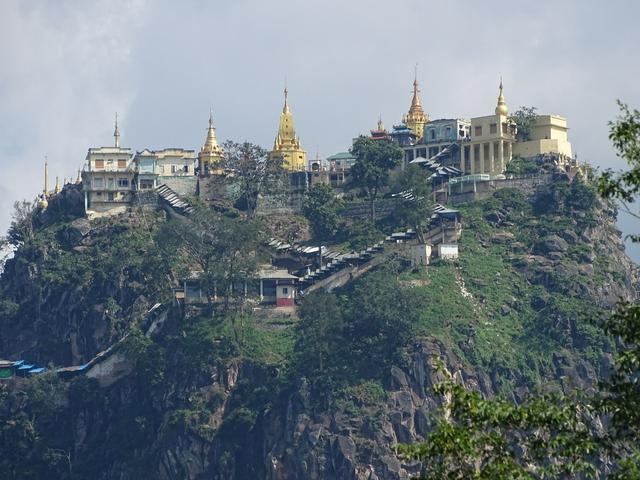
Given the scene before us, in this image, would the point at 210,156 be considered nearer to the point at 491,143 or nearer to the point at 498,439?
the point at 491,143

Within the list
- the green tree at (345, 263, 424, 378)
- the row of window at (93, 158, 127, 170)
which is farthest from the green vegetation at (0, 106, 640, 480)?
the row of window at (93, 158, 127, 170)

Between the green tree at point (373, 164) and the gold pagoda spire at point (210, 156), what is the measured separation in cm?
1060

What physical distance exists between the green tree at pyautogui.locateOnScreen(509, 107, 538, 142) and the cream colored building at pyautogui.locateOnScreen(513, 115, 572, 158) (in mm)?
241

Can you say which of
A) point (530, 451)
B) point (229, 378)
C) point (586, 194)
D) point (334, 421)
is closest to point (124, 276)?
point (229, 378)

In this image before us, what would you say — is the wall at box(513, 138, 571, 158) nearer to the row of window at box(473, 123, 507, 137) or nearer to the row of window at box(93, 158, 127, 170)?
the row of window at box(473, 123, 507, 137)

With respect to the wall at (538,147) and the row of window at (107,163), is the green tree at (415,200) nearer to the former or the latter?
the wall at (538,147)

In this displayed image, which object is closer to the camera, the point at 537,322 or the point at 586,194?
the point at 537,322

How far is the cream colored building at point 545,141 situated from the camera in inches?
4916

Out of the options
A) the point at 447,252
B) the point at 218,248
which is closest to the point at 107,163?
the point at 218,248

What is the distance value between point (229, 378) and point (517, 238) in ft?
68.2

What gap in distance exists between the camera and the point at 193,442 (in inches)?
4318

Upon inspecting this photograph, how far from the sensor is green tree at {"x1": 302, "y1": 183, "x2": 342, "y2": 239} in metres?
124

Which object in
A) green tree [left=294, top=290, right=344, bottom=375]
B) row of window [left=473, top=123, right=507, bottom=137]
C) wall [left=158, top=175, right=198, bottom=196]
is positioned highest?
row of window [left=473, top=123, right=507, bottom=137]

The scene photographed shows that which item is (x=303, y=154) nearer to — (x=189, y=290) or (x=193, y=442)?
(x=189, y=290)
